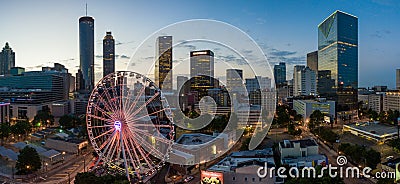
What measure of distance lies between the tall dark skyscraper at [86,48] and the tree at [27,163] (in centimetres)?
7421

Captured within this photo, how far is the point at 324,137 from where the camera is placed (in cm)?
1805

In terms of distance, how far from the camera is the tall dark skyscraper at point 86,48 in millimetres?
84188

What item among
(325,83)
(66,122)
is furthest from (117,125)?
(325,83)

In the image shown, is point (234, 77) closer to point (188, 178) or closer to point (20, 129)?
point (188, 178)

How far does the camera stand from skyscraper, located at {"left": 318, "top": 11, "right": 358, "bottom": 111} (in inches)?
1544

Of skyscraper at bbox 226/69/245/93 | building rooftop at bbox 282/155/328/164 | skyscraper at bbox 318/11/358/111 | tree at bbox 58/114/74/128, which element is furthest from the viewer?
skyscraper at bbox 318/11/358/111

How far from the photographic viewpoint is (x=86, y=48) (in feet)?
280

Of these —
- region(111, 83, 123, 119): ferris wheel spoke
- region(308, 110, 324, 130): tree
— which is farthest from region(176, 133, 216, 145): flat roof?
region(308, 110, 324, 130): tree

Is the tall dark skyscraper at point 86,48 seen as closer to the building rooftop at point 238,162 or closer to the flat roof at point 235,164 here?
the building rooftop at point 238,162

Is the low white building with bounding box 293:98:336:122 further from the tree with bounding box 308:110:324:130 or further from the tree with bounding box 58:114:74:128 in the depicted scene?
the tree with bounding box 58:114:74:128

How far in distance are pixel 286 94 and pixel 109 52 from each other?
4611 cm

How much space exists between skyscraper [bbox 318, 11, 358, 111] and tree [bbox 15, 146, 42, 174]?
36571 mm

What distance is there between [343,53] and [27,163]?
4019 cm

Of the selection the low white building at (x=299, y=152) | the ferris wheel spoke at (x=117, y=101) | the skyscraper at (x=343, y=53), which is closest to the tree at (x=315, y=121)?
the low white building at (x=299, y=152)
